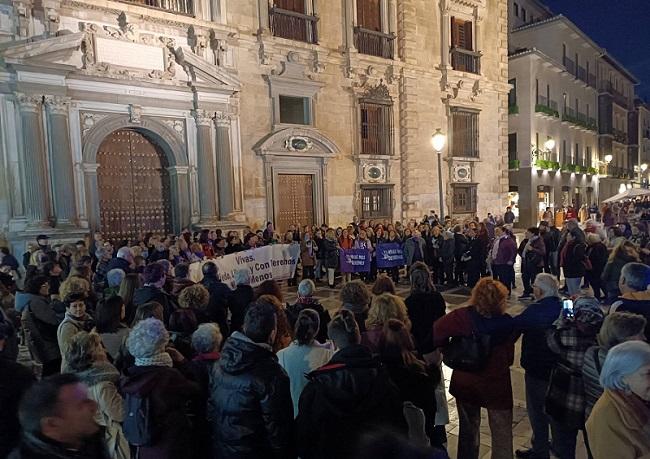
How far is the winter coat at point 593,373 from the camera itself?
296cm

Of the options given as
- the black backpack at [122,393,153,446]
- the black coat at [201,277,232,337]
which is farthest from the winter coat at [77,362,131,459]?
the black coat at [201,277,232,337]

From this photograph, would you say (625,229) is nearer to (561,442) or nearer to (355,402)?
(561,442)

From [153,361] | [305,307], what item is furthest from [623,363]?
[305,307]

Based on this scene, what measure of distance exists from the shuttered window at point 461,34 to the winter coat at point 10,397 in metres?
22.3

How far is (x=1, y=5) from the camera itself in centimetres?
1178

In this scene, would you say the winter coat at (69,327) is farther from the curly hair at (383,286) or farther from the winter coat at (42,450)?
the curly hair at (383,286)

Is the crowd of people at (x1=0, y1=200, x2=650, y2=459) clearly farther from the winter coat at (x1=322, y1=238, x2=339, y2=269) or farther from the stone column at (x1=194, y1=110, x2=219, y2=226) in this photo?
the stone column at (x1=194, y1=110, x2=219, y2=226)

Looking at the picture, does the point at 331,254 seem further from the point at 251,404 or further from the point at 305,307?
the point at 251,404

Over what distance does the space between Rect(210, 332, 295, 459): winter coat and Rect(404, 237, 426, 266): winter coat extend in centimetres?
1039

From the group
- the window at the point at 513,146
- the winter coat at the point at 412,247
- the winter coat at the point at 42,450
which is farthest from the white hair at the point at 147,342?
the window at the point at 513,146

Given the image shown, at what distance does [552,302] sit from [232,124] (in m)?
13.3

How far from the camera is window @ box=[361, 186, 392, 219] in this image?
19.1 metres

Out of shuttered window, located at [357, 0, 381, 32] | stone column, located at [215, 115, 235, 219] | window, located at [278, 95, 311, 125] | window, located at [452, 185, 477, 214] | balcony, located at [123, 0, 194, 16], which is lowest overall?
window, located at [452, 185, 477, 214]

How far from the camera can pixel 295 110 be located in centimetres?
1803
